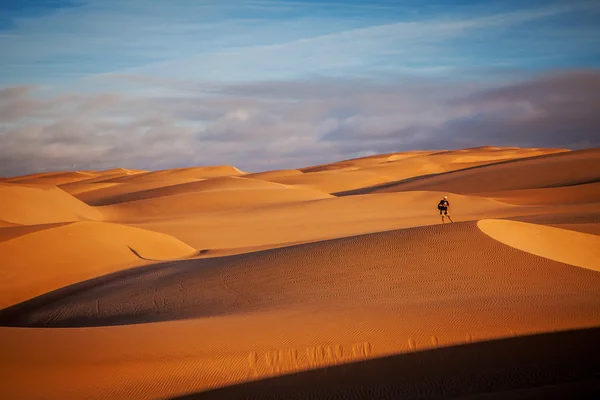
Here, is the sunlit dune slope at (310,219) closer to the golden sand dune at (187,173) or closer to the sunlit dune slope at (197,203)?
the sunlit dune slope at (197,203)

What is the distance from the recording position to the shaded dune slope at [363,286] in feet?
32.5

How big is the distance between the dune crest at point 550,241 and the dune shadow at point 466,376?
7.36m

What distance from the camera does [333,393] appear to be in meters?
6.94

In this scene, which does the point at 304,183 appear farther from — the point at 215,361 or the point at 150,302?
the point at 215,361

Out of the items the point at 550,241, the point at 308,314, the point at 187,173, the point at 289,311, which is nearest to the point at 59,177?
the point at 187,173

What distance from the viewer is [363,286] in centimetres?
1266

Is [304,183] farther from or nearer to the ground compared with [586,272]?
farther from the ground

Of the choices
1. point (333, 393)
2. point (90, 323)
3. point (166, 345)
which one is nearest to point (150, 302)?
point (90, 323)

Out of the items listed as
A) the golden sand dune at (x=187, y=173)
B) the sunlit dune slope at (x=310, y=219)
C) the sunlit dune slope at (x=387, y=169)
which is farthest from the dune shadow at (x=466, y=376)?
the golden sand dune at (x=187, y=173)

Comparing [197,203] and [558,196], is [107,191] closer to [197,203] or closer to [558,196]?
[197,203]

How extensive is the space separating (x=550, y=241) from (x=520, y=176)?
35637 mm

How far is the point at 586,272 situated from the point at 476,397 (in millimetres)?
6937

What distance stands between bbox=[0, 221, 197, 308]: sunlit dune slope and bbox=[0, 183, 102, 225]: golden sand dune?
9.87 metres

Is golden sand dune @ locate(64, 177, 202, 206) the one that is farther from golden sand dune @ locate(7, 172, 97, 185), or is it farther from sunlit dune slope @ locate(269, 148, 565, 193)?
golden sand dune @ locate(7, 172, 97, 185)
